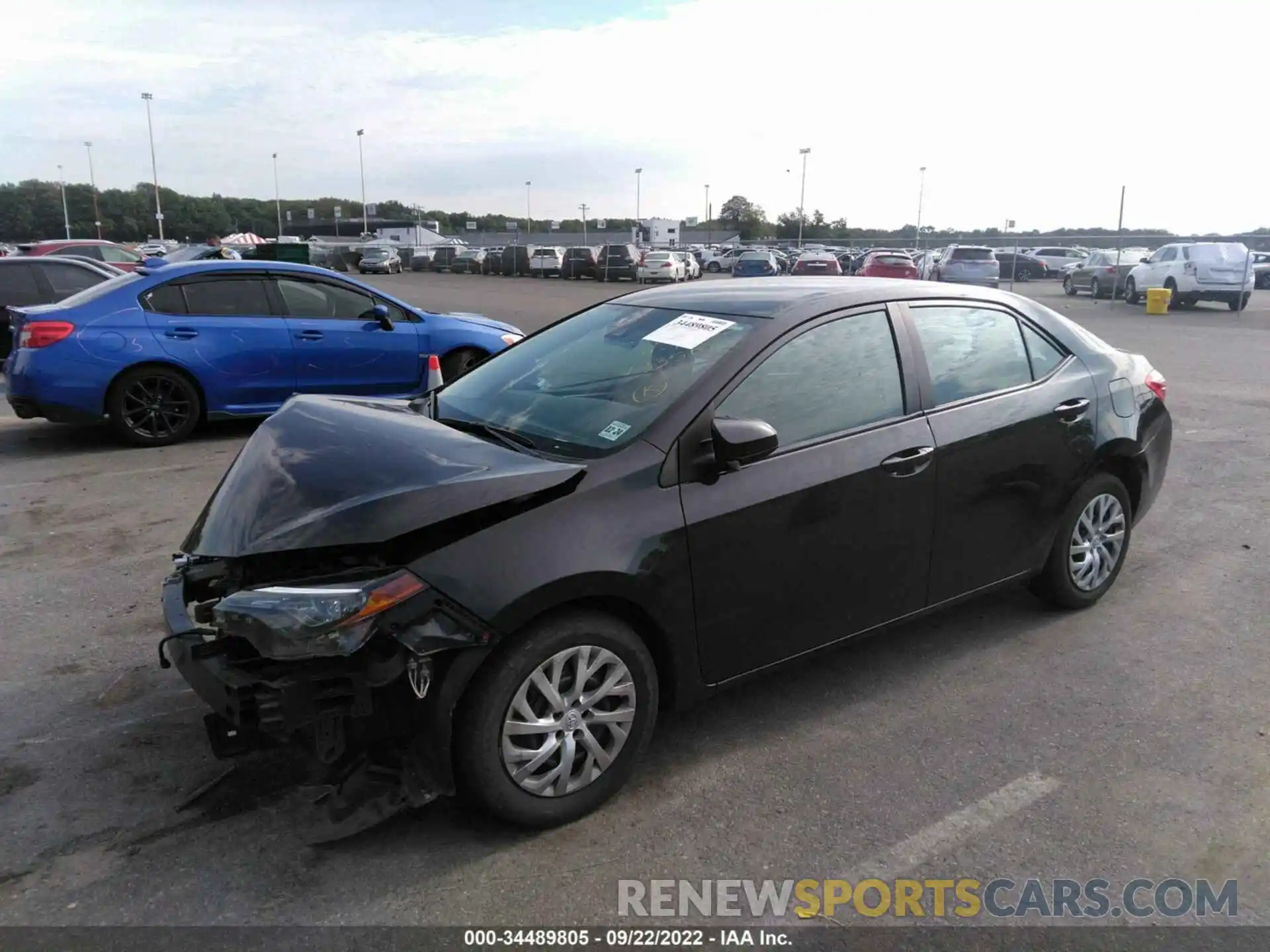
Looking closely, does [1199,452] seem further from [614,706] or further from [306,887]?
[306,887]

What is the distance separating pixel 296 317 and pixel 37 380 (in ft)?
6.95

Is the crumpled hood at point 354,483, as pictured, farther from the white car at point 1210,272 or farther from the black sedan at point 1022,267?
the black sedan at point 1022,267

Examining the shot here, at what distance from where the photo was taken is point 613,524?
10.0 ft

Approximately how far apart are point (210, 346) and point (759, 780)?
679 cm

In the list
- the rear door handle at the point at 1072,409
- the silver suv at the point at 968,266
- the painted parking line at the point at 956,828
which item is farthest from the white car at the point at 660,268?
the painted parking line at the point at 956,828

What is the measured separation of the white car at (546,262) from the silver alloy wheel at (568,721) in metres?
43.9

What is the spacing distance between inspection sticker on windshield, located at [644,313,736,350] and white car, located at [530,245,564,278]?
4277 cm

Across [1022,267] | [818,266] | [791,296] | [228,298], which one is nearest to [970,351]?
[791,296]

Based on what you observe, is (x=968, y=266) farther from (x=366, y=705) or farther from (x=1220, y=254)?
(x=366, y=705)

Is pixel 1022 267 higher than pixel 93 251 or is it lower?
lower

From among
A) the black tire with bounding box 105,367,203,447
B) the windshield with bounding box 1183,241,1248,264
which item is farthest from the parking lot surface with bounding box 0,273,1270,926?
the windshield with bounding box 1183,241,1248,264

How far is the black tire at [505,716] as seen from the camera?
2822mm

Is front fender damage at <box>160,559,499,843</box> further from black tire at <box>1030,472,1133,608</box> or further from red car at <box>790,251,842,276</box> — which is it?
red car at <box>790,251,842,276</box>

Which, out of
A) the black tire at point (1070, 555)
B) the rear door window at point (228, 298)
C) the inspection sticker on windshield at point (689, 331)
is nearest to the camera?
the inspection sticker on windshield at point (689, 331)
